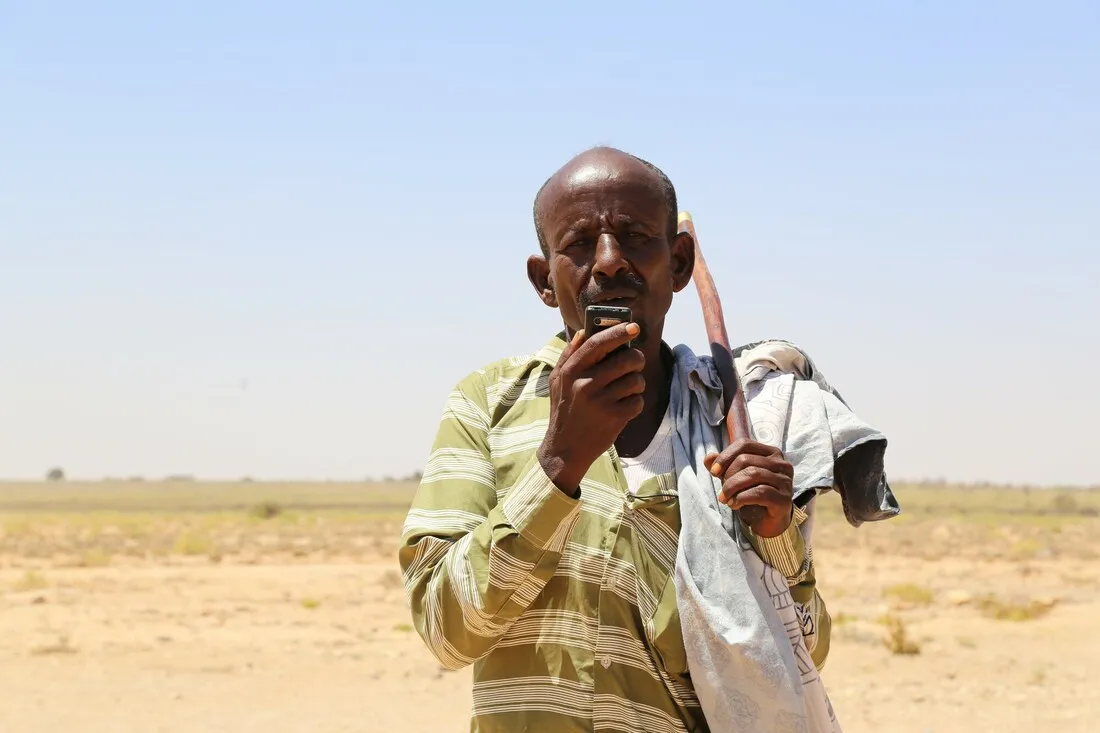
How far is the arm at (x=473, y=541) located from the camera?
2.05 meters

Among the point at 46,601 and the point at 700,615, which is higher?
the point at 700,615

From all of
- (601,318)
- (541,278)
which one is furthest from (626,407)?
(541,278)

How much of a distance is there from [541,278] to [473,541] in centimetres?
65

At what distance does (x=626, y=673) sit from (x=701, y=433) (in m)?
0.46

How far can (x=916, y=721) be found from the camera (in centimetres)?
1092

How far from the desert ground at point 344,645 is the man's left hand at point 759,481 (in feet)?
28.6

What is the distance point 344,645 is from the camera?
606 inches

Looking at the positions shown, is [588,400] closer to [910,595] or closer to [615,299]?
[615,299]

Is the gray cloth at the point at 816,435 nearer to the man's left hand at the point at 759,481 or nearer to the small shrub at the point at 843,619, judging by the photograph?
the man's left hand at the point at 759,481

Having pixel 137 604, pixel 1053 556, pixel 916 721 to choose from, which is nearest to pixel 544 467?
pixel 916 721

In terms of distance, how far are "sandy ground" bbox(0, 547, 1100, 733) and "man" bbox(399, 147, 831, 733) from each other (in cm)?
863

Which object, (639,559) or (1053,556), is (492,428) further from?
(1053,556)

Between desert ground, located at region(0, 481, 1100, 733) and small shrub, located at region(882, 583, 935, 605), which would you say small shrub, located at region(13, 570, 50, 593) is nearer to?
desert ground, located at region(0, 481, 1100, 733)

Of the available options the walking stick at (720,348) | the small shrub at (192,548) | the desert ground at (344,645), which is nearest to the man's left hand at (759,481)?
the walking stick at (720,348)
